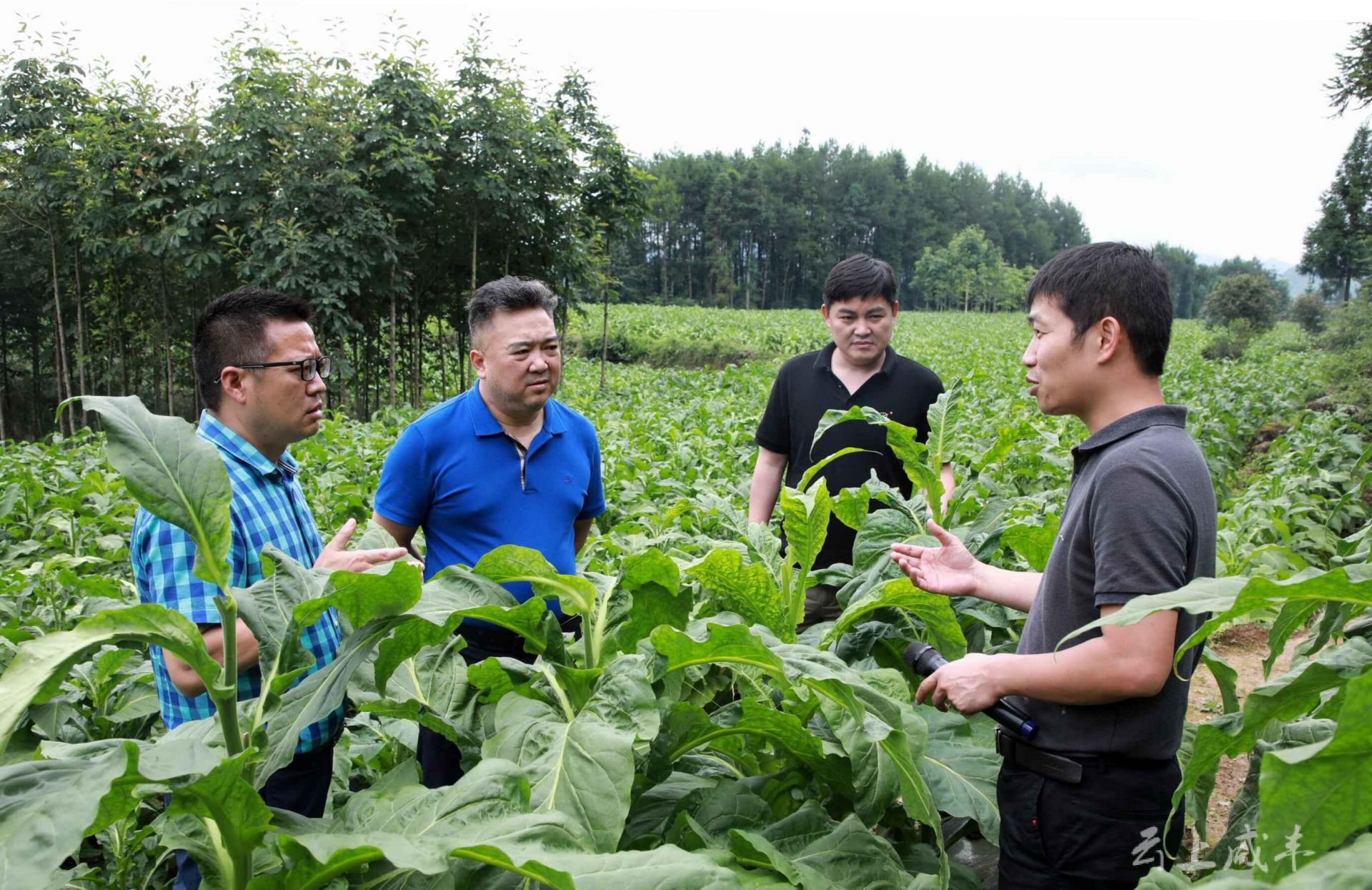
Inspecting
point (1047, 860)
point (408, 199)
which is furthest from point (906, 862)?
point (408, 199)

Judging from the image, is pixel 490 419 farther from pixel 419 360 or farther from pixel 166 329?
pixel 166 329

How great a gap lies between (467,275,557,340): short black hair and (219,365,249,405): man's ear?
833 millimetres

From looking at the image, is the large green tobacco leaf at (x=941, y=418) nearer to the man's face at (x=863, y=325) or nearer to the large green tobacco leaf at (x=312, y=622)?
the man's face at (x=863, y=325)

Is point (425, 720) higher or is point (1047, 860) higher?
point (425, 720)

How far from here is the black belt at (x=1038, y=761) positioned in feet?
5.87

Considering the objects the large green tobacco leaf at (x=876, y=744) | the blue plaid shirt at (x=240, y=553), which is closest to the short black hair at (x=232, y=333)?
the blue plaid shirt at (x=240, y=553)

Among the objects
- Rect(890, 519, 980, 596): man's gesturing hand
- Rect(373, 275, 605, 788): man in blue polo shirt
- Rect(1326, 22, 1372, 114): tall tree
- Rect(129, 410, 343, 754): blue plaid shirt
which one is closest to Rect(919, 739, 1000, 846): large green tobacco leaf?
Rect(890, 519, 980, 596): man's gesturing hand

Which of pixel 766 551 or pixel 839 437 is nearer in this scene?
pixel 766 551

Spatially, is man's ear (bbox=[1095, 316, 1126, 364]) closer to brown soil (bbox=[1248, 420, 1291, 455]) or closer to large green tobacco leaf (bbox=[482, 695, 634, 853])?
large green tobacco leaf (bbox=[482, 695, 634, 853])

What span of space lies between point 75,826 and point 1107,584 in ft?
5.03

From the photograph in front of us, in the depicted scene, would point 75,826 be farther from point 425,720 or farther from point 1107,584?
point 1107,584

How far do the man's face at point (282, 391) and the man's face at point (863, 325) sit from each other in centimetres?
208

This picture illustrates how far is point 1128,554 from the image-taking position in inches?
65.8

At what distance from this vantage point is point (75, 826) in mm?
965
